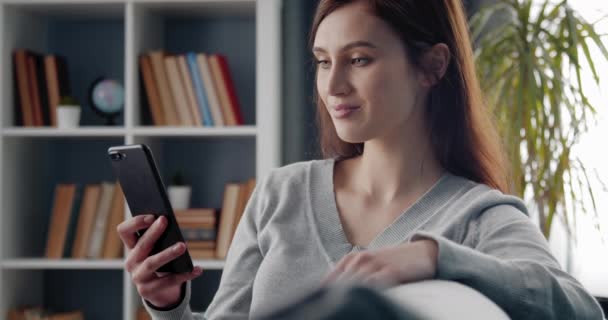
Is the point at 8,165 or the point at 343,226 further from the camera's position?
the point at 8,165

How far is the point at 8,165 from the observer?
9.21 feet

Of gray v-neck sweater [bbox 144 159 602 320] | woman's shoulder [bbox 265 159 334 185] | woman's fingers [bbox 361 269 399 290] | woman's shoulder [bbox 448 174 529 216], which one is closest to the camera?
woman's fingers [bbox 361 269 399 290]

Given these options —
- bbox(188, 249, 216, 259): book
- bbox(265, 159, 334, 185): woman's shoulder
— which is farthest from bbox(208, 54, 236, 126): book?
bbox(265, 159, 334, 185): woman's shoulder

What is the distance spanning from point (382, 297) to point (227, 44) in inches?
108

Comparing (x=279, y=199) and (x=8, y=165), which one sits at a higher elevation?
(x=279, y=199)

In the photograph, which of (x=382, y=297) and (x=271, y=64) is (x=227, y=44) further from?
(x=382, y=297)

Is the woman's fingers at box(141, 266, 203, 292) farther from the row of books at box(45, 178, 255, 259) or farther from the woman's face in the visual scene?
the row of books at box(45, 178, 255, 259)

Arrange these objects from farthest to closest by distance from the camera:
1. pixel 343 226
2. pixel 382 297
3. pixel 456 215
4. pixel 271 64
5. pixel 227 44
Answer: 1. pixel 227 44
2. pixel 271 64
3. pixel 343 226
4. pixel 456 215
5. pixel 382 297

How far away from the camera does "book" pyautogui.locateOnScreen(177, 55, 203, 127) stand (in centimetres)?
277

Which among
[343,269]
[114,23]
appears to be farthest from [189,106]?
[343,269]

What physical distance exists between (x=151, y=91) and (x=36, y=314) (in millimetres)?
934

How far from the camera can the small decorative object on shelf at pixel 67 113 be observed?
2.80m

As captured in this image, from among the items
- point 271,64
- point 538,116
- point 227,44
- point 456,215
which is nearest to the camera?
point 456,215

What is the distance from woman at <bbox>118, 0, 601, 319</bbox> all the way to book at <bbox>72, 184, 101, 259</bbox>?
163 centimetres
